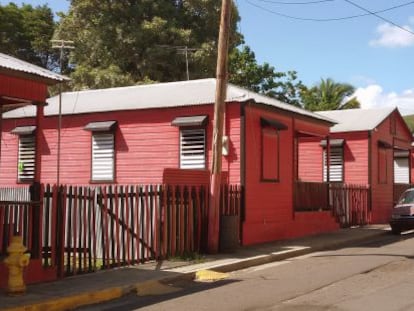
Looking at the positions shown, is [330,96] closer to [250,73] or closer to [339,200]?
[250,73]

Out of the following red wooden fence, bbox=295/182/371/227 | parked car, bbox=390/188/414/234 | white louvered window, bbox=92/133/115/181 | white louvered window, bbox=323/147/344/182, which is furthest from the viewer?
white louvered window, bbox=323/147/344/182

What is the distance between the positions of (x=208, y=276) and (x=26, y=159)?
1112 cm

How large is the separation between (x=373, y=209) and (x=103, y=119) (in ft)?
41.7

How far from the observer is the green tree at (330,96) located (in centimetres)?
4959

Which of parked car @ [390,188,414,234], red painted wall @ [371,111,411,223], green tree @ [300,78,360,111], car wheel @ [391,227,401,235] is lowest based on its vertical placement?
car wheel @ [391,227,401,235]

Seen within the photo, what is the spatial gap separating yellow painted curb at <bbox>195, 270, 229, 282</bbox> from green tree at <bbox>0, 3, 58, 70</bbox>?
32883 mm

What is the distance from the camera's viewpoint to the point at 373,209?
85.7 ft

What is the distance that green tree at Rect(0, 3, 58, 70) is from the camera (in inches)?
1639

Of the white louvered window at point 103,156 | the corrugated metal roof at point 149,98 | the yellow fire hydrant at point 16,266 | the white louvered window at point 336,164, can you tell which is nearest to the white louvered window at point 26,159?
A: the corrugated metal roof at point 149,98

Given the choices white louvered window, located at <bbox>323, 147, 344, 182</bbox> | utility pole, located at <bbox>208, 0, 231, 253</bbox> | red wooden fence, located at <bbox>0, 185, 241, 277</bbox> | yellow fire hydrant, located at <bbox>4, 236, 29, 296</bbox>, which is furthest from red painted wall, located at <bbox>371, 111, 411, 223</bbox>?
yellow fire hydrant, located at <bbox>4, 236, 29, 296</bbox>

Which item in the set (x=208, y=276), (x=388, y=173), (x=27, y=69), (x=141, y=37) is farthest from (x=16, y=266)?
(x=141, y=37)

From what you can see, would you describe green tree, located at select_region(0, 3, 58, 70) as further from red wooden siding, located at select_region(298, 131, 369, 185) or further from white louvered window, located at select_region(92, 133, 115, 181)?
white louvered window, located at select_region(92, 133, 115, 181)

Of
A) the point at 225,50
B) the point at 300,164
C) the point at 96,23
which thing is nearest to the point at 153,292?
the point at 225,50

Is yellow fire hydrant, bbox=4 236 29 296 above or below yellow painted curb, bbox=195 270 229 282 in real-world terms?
above
